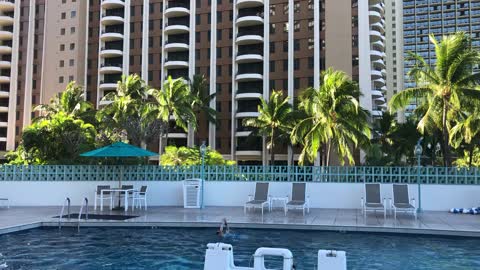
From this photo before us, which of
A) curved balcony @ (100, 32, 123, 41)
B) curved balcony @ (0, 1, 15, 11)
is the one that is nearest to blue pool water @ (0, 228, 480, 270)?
curved balcony @ (100, 32, 123, 41)

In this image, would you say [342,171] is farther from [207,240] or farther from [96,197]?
[96,197]

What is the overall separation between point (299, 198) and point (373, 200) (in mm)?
2691

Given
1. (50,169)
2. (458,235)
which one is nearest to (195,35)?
(50,169)

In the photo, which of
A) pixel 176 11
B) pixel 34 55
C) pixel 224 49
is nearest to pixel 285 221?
pixel 224 49

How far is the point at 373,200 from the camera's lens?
1691 cm

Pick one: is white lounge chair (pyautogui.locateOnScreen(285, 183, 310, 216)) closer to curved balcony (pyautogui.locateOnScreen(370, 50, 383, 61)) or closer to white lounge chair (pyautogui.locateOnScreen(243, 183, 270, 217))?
white lounge chair (pyautogui.locateOnScreen(243, 183, 270, 217))

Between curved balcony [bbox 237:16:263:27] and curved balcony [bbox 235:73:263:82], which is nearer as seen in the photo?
curved balcony [bbox 235:73:263:82]

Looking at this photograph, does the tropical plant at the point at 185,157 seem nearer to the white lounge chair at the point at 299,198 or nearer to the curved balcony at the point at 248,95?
the white lounge chair at the point at 299,198

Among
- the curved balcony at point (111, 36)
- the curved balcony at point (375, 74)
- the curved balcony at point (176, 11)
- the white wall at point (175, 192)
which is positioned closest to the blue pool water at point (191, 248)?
the white wall at point (175, 192)

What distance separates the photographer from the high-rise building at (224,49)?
57719 millimetres

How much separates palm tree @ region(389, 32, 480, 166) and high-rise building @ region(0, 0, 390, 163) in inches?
1266

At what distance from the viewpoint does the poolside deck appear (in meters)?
13.7

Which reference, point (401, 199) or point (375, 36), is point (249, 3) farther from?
point (401, 199)

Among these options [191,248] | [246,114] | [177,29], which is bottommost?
[191,248]
